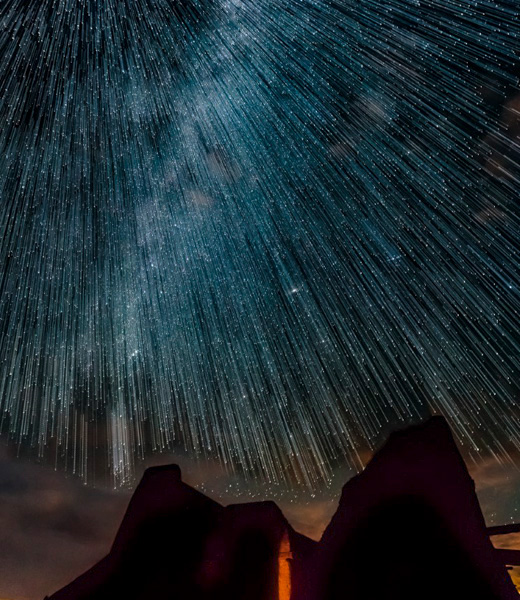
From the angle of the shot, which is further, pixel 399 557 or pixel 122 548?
pixel 122 548

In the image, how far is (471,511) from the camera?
8297 millimetres

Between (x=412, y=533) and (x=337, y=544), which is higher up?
(x=412, y=533)

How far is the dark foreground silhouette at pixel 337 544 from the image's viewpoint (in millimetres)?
7824

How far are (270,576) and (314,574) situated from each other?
7.36ft

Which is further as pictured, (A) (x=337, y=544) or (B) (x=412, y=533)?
(A) (x=337, y=544)

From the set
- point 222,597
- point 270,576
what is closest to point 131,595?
point 222,597

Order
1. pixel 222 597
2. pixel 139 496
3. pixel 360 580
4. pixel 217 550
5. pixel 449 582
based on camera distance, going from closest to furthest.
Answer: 1. pixel 449 582
2. pixel 360 580
3. pixel 222 597
4. pixel 217 550
5. pixel 139 496

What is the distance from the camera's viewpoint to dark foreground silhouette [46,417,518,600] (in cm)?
782

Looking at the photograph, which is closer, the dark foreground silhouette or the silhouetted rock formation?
the silhouetted rock formation

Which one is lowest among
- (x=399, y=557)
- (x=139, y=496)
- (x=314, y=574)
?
(x=139, y=496)

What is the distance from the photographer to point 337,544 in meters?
8.80

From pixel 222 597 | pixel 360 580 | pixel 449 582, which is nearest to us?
pixel 449 582

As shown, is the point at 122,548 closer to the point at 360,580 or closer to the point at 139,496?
the point at 139,496

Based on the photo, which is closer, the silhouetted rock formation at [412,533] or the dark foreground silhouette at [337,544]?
the silhouetted rock formation at [412,533]
